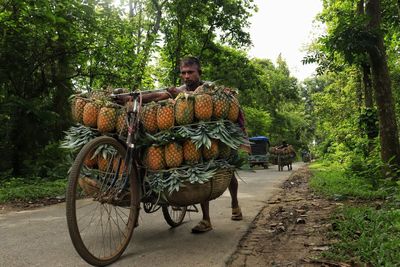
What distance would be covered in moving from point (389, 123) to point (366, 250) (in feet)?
20.4

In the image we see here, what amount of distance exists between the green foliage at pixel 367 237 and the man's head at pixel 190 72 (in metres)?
2.47

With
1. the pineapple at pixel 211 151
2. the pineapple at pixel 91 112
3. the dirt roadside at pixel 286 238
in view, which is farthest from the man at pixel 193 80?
the pineapple at pixel 91 112

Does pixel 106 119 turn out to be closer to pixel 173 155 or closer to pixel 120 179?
pixel 120 179

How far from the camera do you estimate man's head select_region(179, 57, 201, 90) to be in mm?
4777

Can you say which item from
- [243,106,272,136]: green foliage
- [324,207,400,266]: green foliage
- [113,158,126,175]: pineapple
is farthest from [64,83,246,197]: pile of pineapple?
[243,106,272,136]: green foliage

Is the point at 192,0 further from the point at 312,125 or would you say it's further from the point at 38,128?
the point at 312,125

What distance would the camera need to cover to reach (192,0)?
18.1 m

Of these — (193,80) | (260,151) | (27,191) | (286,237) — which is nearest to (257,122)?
(260,151)

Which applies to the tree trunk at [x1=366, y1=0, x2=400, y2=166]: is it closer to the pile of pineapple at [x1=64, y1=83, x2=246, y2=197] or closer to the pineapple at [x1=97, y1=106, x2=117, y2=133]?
the pile of pineapple at [x1=64, y1=83, x2=246, y2=197]

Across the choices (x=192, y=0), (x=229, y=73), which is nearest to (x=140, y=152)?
(x=192, y=0)

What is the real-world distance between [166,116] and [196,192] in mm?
845

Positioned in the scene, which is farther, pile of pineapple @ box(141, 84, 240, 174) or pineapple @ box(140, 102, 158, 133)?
pineapple @ box(140, 102, 158, 133)

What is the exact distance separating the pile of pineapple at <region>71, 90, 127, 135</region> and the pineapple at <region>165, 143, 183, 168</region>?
1.76 feet

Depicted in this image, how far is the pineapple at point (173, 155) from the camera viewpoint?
3879mm
